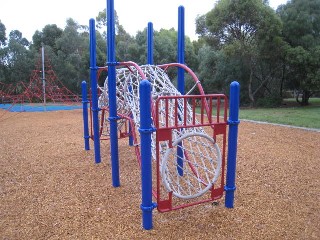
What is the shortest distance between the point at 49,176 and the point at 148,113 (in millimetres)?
2663

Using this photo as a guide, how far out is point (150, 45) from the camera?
467cm

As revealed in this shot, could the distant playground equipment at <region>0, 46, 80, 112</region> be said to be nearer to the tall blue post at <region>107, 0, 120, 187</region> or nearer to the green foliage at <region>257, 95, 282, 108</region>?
the green foliage at <region>257, 95, 282, 108</region>

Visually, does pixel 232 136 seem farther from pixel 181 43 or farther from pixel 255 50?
pixel 255 50

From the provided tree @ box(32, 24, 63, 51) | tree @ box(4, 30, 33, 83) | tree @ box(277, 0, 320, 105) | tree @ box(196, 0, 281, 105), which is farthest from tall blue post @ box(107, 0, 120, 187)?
tree @ box(32, 24, 63, 51)

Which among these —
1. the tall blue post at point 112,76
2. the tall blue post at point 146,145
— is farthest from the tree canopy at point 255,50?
the tall blue post at point 146,145

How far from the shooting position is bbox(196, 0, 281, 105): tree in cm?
1371

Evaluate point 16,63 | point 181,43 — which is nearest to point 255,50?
point 181,43

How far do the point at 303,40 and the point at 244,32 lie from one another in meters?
3.20

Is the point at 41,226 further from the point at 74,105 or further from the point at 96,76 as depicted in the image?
the point at 74,105

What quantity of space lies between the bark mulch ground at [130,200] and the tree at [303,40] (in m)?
9.70

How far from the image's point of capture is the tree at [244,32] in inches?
540

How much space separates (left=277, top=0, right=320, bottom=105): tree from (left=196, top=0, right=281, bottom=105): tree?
1.22 metres

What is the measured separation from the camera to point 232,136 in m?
3.10

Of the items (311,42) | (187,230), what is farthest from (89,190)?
(311,42)
